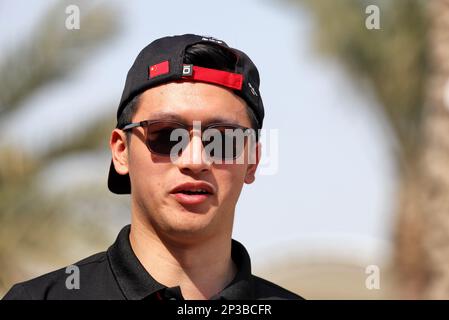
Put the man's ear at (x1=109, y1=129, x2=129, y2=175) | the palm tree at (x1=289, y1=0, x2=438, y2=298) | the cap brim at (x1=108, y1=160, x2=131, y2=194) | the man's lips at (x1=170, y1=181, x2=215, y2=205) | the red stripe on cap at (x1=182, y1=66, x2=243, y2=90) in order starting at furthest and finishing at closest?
the palm tree at (x1=289, y1=0, x2=438, y2=298) → the cap brim at (x1=108, y1=160, x2=131, y2=194) → the man's ear at (x1=109, y1=129, x2=129, y2=175) → the red stripe on cap at (x1=182, y1=66, x2=243, y2=90) → the man's lips at (x1=170, y1=181, x2=215, y2=205)

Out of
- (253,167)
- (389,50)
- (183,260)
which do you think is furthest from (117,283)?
(389,50)

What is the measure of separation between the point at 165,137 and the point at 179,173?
15 cm

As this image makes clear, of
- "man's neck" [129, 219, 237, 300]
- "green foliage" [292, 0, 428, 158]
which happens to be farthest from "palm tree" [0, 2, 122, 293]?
"man's neck" [129, 219, 237, 300]

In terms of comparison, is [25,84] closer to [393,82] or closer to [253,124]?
[393,82]

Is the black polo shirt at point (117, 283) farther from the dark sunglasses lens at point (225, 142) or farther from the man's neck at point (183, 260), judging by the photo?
the dark sunglasses lens at point (225, 142)

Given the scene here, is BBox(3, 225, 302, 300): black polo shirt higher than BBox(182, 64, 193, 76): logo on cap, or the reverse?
BBox(182, 64, 193, 76): logo on cap

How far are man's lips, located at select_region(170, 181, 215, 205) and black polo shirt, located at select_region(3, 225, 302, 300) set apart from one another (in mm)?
346

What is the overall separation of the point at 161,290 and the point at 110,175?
1.89 ft

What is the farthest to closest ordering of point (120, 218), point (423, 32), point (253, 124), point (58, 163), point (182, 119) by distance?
point (423, 32), point (58, 163), point (120, 218), point (253, 124), point (182, 119)

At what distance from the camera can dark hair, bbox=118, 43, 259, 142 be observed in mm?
3084

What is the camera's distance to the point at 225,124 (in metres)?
3.02

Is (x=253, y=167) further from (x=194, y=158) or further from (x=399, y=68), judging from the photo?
(x=399, y=68)

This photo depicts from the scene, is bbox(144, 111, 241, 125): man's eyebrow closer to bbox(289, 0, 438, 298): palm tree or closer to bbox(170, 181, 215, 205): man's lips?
bbox(170, 181, 215, 205): man's lips
